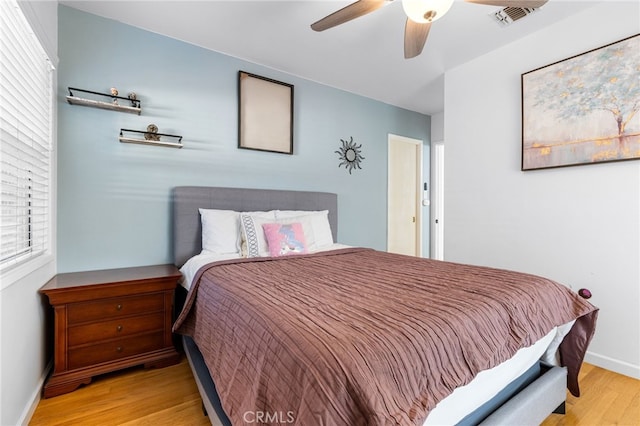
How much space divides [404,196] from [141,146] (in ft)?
11.0

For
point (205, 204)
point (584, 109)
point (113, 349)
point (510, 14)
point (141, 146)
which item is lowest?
point (113, 349)

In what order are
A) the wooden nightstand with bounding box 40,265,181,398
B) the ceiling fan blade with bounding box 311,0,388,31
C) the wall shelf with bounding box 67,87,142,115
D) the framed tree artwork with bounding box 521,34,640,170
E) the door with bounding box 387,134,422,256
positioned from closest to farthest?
the ceiling fan blade with bounding box 311,0,388,31
the wooden nightstand with bounding box 40,265,181,398
the framed tree artwork with bounding box 521,34,640,170
the wall shelf with bounding box 67,87,142,115
the door with bounding box 387,134,422,256

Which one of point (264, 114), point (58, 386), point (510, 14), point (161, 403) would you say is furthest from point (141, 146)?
point (510, 14)

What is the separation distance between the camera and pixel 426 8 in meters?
1.55

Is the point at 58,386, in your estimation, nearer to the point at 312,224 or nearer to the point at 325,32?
the point at 312,224

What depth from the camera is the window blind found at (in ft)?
4.32

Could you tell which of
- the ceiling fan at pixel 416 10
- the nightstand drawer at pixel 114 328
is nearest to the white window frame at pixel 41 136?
the nightstand drawer at pixel 114 328

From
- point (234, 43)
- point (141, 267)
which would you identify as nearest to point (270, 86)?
point (234, 43)

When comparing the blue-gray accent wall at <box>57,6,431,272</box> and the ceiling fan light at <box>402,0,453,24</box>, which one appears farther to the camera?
the blue-gray accent wall at <box>57,6,431,272</box>

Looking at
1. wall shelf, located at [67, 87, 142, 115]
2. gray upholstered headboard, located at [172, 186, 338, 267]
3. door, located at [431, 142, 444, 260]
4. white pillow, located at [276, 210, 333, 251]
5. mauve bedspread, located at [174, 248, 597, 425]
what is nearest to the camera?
mauve bedspread, located at [174, 248, 597, 425]

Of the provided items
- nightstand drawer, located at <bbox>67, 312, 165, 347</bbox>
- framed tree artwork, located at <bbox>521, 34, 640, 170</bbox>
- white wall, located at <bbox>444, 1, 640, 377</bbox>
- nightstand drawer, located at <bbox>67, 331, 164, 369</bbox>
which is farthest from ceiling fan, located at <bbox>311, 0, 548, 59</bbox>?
nightstand drawer, located at <bbox>67, 331, 164, 369</bbox>

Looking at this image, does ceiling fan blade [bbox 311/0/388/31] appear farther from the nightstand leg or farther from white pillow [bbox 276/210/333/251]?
the nightstand leg

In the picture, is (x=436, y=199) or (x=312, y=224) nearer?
(x=312, y=224)

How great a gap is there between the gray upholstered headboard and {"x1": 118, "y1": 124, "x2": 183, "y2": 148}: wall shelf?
0.38 metres
